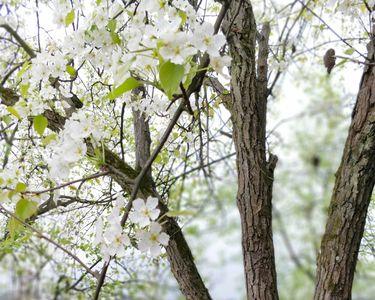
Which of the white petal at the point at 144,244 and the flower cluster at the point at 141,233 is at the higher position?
the flower cluster at the point at 141,233

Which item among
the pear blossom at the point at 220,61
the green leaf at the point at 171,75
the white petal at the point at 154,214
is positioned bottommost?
the white petal at the point at 154,214

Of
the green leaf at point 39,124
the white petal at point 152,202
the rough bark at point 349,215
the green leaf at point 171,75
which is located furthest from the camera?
the rough bark at point 349,215

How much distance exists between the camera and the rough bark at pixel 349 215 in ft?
3.89

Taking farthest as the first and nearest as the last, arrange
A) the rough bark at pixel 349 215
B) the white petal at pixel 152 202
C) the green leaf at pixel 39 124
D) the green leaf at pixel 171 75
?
the rough bark at pixel 349 215 < the green leaf at pixel 39 124 < the white petal at pixel 152 202 < the green leaf at pixel 171 75

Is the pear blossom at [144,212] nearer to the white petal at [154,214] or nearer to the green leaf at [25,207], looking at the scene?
the white petal at [154,214]

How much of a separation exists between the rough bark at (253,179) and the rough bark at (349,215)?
0.14 m

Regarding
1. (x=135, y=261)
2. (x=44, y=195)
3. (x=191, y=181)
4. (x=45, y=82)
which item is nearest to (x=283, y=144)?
(x=191, y=181)

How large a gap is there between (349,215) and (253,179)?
0.24 meters

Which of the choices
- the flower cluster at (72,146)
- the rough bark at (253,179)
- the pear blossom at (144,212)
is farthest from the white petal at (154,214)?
the rough bark at (253,179)

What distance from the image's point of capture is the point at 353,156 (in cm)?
120

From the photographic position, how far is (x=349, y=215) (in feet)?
3.91

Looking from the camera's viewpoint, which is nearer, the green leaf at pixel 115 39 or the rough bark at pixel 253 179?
the green leaf at pixel 115 39

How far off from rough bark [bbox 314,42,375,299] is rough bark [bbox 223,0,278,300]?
0.14 m

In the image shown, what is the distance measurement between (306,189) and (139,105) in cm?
116
